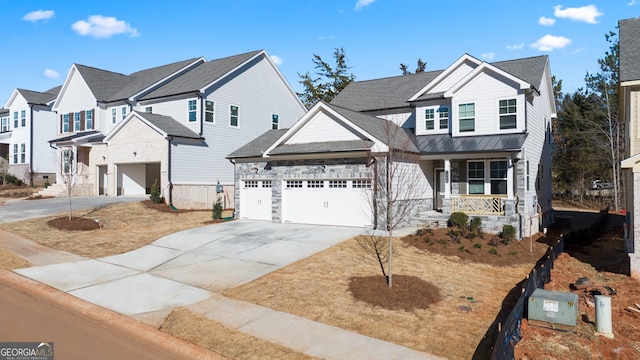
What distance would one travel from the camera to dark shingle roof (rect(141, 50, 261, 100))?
29.0m

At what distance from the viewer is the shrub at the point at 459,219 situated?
17500 millimetres

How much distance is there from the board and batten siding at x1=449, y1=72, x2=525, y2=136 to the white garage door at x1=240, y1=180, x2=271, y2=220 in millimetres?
10307

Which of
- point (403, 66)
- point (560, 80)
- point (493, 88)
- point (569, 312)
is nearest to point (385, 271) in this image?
point (569, 312)

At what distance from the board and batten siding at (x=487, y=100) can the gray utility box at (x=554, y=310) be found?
11931 mm

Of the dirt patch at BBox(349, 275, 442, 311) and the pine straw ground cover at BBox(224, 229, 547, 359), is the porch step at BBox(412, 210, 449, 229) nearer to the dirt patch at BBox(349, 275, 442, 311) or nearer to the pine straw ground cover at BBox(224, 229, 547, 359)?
the pine straw ground cover at BBox(224, 229, 547, 359)

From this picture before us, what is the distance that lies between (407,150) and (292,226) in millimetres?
6457

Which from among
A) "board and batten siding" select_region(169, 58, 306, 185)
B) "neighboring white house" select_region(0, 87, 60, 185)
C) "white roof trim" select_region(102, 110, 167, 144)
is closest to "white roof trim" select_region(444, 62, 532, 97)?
"board and batten siding" select_region(169, 58, 306, 185)

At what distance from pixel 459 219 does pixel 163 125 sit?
64.2 ft

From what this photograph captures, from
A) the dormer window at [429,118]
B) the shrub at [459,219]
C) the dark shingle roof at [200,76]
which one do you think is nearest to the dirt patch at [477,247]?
the shrub at [459,219]

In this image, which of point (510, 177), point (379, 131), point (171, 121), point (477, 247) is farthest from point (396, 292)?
point (171, 121)

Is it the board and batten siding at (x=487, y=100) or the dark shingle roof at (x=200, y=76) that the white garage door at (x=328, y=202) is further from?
the dark shingle roof at (x=200, y=76)

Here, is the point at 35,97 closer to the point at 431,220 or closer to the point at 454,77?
the point at 454,77

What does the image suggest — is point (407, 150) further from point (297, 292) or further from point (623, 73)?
point (297, 292)

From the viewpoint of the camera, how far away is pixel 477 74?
19406 millimetres
